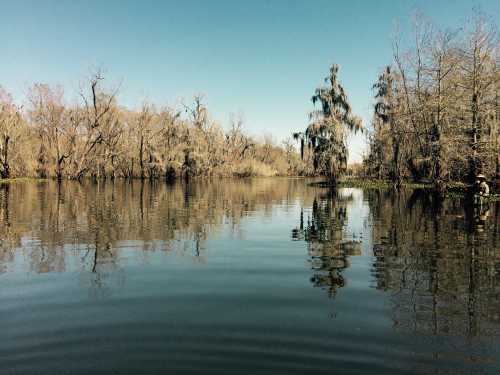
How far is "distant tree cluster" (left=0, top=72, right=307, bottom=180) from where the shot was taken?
2470 inches

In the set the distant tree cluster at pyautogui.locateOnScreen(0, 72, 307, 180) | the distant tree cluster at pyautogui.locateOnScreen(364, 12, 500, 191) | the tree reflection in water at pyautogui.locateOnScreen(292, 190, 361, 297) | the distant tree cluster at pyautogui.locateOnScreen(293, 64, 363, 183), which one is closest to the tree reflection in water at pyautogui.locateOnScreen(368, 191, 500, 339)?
the tree reflection in water at pyautogui.locateOnScreen(292, 190, 361, 297)

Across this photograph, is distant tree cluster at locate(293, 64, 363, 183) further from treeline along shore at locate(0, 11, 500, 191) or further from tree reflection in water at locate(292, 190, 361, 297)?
tree reflection in water at locate(292, 190, 361, 297)

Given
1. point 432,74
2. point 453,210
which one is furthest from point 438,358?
point 432,74

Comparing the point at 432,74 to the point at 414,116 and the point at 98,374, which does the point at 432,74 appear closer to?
the point at 414,116

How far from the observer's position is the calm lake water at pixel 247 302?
192 inches

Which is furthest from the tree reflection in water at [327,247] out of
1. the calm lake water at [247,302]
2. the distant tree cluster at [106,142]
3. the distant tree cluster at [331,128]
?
the distant tree cluster at [106,142]

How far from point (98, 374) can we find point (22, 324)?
7.03 feet

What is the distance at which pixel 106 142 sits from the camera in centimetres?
6806

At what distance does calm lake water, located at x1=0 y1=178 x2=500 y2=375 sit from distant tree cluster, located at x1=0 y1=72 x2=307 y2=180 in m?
55.3

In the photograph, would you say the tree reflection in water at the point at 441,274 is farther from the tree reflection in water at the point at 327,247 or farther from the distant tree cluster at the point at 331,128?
the distant tree cluster at the point at 331,128

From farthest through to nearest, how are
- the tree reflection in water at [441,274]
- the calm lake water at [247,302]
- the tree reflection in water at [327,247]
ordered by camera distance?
the tree reflection in water at [327,247]
the tree reflection in water at [441,274]
the calm lake water at [247,302]

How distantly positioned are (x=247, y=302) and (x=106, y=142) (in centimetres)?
6598

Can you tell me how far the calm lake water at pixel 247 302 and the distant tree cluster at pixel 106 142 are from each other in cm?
5531

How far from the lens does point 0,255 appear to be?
34.0 feet
